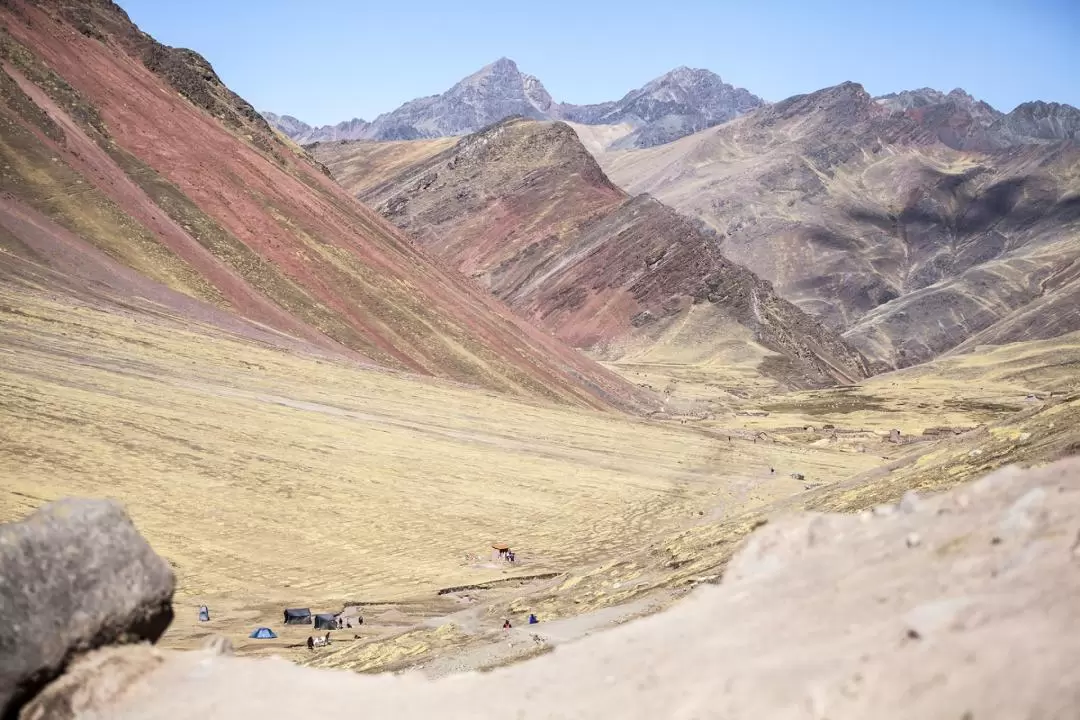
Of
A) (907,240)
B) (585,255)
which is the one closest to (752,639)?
(585,255)

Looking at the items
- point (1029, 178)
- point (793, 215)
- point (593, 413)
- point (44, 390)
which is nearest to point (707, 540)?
point (44, 390)

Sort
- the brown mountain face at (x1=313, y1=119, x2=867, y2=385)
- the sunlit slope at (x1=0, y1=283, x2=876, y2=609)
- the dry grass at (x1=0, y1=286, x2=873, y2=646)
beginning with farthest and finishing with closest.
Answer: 1. the brown mountain face at (x1=313, y1=119, x2=867, y2=385)
2. the sunlit slope at (x1=0, y1=283, x2=876, y2=609)
3. the dry grass at (x1=0, y1=286, x2=873, y2=646)

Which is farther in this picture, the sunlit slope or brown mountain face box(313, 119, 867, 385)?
brown mountain face box(313, 119, 867, 385)

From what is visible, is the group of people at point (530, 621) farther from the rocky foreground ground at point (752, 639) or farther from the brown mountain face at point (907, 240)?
the brown mountain face at point (907, 240)

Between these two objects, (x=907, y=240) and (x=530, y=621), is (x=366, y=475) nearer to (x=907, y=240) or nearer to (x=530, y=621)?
(x=530, y=621)

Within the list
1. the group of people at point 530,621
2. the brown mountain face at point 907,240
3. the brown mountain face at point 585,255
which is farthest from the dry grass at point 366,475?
the brown mountain face at point 907,240

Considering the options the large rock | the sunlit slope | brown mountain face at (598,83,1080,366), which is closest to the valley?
the large rock

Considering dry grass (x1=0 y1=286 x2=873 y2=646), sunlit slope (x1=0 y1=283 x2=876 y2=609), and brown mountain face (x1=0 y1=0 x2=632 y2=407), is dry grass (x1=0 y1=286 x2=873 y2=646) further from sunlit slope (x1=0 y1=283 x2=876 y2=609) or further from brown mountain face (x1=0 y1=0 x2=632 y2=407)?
brown mountain face (x1=0 y1=0 x2=632 y2=407)
